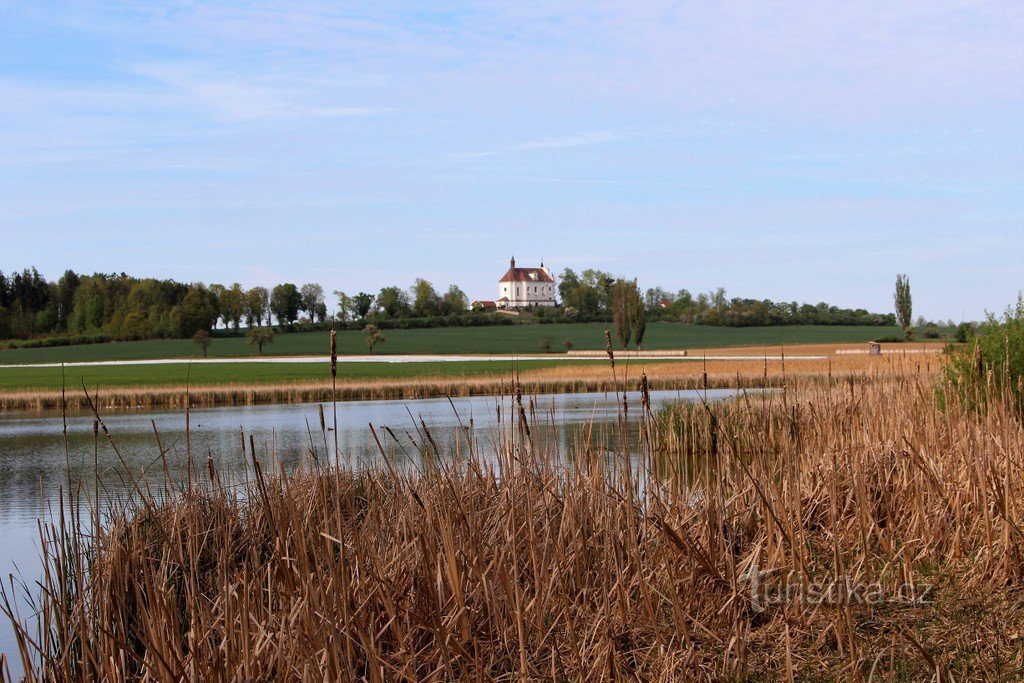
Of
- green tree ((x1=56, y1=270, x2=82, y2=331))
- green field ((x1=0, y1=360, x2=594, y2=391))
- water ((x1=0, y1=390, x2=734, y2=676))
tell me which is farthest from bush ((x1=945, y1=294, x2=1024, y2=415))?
green tree ((x1=56, y1=270, x2=82, y2=331))

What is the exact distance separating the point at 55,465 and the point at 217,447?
286cm

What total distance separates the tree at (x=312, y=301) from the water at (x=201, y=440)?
7786cm

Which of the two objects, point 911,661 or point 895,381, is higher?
point 895,381

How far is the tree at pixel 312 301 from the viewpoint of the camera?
110 meters

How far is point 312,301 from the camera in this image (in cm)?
11119

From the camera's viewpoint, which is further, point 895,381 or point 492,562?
point 895,381

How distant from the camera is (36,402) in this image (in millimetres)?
33562

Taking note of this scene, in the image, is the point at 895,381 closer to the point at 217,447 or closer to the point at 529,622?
the point at 529,622

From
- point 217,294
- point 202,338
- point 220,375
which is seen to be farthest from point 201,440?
point 217,294

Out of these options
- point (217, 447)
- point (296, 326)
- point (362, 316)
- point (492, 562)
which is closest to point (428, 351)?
point (296, 326)

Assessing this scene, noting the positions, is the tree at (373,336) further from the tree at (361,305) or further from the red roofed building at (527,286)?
the red roofed building at (527,286)

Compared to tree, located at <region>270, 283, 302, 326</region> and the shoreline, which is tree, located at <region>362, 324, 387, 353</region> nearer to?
tree, located at <region>270, 283, 302, 326</region>

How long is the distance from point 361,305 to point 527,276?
67.0 metres

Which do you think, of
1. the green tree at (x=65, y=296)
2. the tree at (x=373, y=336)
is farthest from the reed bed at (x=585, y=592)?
the green tree at (x=65, y=296)
